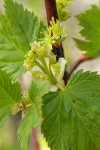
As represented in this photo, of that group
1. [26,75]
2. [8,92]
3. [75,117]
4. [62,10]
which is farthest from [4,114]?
[26,75]

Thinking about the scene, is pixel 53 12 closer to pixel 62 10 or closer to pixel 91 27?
pixel 62 10

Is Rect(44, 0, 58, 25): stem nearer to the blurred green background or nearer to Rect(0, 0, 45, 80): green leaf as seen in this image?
Rect(0, 0, 45, 80): green leaf

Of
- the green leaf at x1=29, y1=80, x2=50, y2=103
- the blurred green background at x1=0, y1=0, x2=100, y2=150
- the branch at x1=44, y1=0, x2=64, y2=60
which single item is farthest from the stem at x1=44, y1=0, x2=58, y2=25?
the blurred green background at x1=0, y1=0, x2=100, y2=150

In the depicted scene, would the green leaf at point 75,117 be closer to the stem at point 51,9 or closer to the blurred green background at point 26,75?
the stem at point 51,9

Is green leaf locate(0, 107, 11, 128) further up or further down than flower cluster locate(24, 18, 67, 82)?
further down

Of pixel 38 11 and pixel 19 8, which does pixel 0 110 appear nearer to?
pixel 19 8

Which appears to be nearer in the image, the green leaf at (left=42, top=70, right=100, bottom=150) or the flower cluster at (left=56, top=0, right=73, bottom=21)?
the green leaf at (left=42, top=70, right=100, bottom=150)

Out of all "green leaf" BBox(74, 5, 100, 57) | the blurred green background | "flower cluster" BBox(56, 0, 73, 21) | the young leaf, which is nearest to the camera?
the young leaf

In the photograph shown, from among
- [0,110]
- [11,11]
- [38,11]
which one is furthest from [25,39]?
[38,11]
